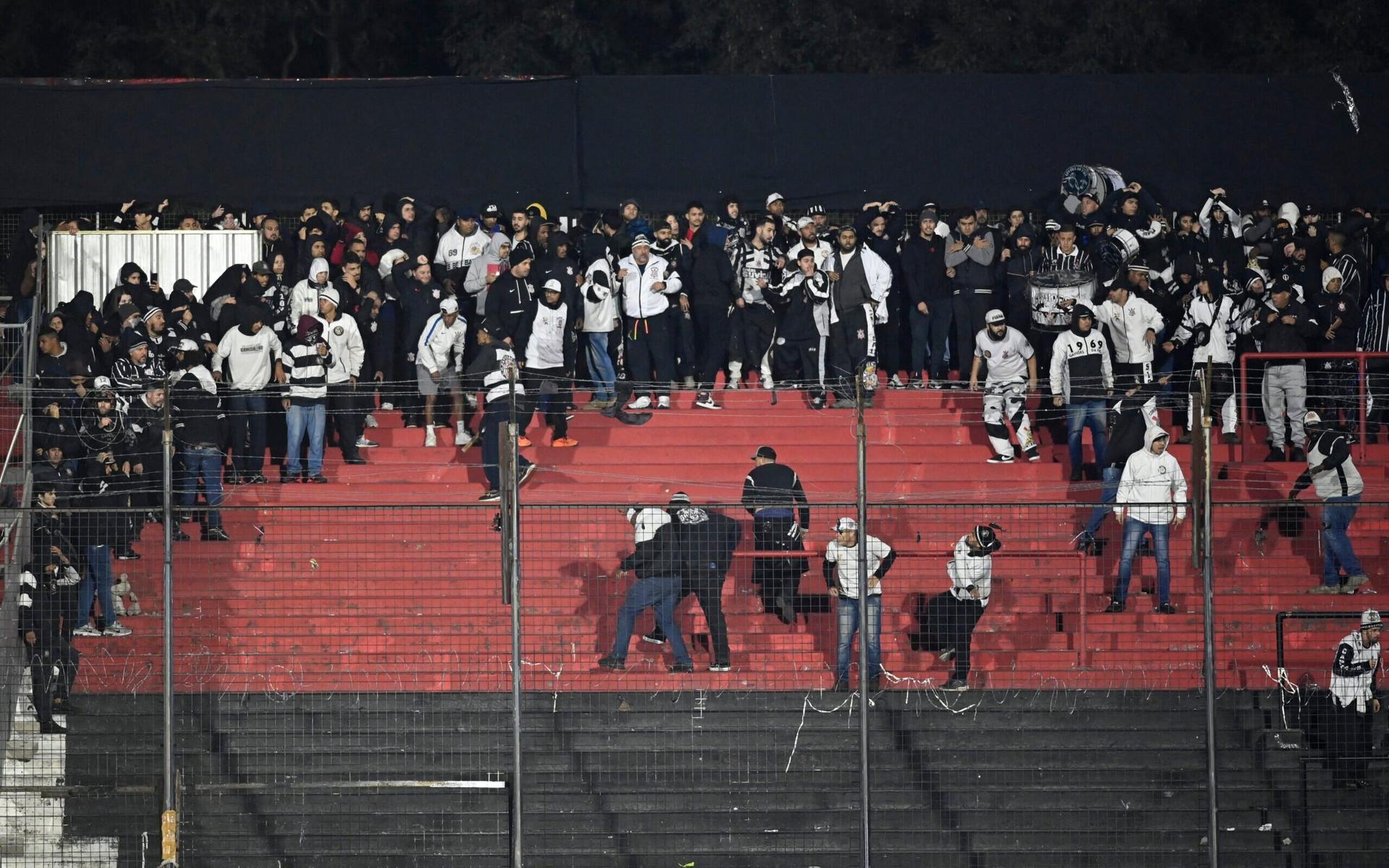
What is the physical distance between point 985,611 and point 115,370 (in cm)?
834

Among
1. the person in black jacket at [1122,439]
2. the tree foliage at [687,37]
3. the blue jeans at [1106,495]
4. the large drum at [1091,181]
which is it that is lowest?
the blue jeans at [1106,495]

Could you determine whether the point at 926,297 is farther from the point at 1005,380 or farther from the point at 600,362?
the point at 600,362

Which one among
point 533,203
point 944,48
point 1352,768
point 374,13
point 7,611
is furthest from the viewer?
point 374,13

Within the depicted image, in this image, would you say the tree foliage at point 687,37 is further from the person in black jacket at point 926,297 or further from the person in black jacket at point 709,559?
the person in black jacket at point 709,559

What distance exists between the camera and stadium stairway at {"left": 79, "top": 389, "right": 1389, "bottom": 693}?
14289 mm

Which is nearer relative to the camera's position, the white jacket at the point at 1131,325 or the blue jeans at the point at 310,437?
the blue jeans at the point at 310,437

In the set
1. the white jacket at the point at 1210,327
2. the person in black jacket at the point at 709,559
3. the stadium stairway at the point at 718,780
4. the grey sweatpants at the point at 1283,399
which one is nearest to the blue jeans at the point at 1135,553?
the stadium stairway at the point at 718,780

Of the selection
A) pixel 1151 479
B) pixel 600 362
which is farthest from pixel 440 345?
pixel 1151 479

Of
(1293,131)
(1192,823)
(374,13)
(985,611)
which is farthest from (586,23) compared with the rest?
(1192,823)

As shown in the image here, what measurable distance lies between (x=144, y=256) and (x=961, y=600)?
10657 millimetres

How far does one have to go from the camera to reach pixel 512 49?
30.4 metres

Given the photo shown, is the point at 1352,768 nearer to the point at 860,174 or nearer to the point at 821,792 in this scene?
the point at 821,792

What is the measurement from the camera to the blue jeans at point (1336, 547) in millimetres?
15180

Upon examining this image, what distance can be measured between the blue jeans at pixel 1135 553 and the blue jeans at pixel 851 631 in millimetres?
2145
